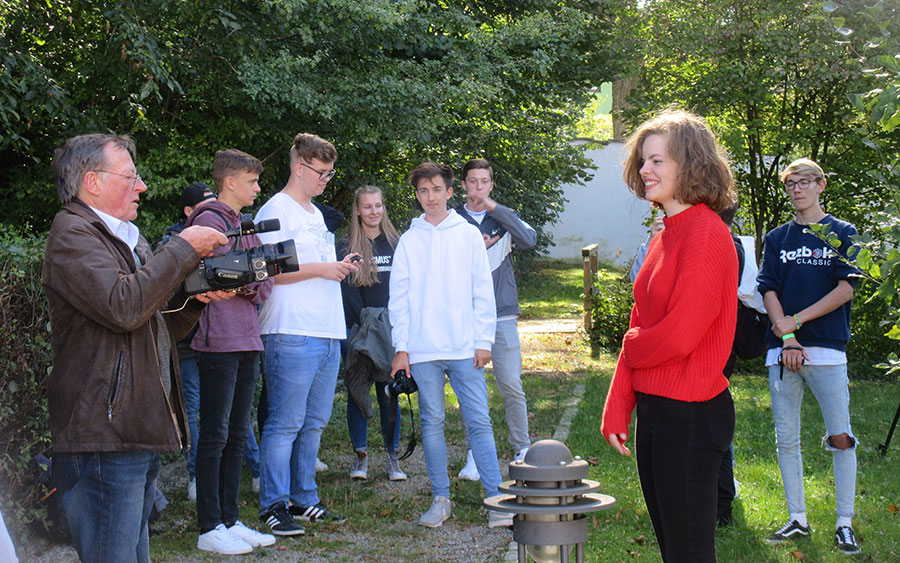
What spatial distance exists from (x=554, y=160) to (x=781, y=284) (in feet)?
28.6

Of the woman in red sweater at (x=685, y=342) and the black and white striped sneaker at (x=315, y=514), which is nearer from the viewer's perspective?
the woman in red sweater at (x=685, y=342)

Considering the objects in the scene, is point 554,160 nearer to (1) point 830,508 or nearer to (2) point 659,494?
(1) point 830,508

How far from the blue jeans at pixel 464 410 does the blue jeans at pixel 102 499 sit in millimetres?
2477

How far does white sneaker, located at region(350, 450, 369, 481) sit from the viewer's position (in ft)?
22.4

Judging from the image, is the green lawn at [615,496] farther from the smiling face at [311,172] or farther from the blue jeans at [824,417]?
the smiling face at [311,172]

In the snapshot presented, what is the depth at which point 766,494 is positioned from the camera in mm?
6152

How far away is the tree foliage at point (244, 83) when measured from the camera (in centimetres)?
730

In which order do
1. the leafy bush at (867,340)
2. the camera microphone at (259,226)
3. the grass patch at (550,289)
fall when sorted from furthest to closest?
the grass patch at (550,289)
the leafy bush at (867,340)
the camera microphone at (259,226)

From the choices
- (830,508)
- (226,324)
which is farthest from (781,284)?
(226,324)

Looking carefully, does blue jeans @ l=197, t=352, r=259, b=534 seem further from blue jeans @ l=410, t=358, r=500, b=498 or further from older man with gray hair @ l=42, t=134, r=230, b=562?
older man with gray hair @ l=42, t=134, r=230, b=562

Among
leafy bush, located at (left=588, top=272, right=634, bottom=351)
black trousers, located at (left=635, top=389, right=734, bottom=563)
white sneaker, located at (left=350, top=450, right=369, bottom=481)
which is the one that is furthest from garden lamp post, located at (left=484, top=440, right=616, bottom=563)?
leafy bush, located at (left=588, top=272, right=634, bottom=351)

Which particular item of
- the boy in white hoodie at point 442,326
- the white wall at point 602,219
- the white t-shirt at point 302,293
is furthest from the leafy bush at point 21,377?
the white wall at point 602,219

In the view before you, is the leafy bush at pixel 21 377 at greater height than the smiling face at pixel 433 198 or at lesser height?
lesser

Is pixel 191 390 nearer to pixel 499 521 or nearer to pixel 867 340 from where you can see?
pixel 499 521
